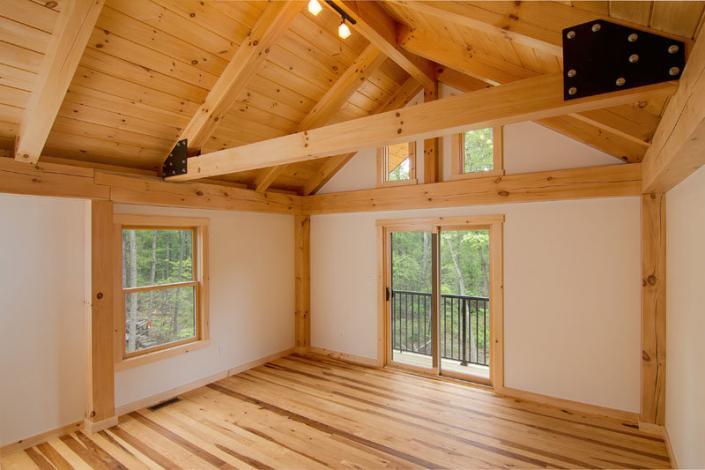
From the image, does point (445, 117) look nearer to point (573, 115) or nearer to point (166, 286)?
point (573, 115)

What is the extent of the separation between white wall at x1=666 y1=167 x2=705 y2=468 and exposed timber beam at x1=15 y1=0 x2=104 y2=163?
3713mm

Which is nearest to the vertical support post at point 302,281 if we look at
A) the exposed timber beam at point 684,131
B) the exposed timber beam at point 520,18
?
the exposed timber beam at point 520,18

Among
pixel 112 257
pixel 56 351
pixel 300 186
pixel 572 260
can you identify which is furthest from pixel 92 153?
pixel 572 260

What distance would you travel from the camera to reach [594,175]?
11.8 feet

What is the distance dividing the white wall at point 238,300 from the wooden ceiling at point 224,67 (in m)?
0.90

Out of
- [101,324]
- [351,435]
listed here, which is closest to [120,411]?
[101,324]

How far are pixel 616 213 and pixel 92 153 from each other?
200 inches

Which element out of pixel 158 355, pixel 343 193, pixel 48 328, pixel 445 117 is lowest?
pixel 158 355

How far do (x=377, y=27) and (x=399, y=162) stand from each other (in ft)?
6.53

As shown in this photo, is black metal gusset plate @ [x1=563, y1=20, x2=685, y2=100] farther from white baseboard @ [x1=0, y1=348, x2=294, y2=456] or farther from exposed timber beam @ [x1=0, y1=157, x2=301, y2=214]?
white baseboard @ [x1=0, y1=348, x2=294, y2=456]

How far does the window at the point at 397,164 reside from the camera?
4.79m

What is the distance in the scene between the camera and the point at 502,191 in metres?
4.08

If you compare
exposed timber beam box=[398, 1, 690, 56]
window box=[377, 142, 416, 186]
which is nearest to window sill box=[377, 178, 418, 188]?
window box=[377, 142, 416, 186]

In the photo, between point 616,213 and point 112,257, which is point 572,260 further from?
point 112,257
